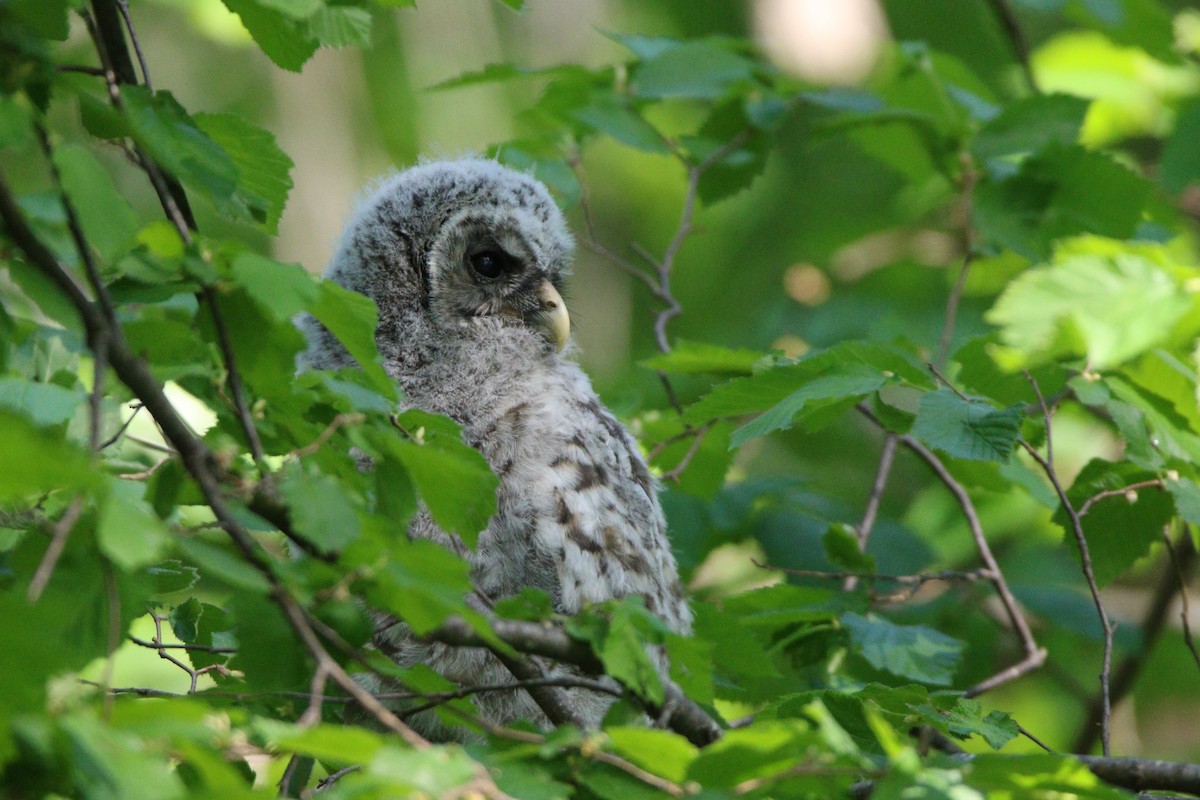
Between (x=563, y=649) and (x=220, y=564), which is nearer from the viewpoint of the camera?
(x=220, y=564)

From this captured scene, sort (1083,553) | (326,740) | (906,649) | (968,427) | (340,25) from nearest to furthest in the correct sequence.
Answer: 1. (326,740)
2. (340,25)
3. (968,427)
4. (1083,553)
5. (906,649)

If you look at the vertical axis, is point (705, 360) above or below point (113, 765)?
below

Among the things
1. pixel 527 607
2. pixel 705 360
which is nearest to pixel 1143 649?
pixel 705 360

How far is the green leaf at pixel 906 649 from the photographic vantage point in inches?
89.4

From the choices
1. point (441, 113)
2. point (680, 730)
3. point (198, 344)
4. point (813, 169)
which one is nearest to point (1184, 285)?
point (680, 730)

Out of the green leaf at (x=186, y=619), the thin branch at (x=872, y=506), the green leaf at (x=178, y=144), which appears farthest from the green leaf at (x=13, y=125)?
the thin branch at (x=872, y=506)

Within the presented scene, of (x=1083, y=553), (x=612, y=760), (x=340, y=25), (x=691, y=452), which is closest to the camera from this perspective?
(x=612, y=760)

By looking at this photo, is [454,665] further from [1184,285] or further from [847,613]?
[1184,285]

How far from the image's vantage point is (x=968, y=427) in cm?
189

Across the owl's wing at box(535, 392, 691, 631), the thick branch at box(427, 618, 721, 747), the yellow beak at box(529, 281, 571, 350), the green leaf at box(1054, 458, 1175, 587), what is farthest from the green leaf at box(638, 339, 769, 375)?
the thick branch at box(427, 618, 721, 747)

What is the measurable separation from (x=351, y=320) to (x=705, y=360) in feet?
3.74

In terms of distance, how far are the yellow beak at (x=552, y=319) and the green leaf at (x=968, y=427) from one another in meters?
1.06

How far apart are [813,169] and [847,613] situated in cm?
545

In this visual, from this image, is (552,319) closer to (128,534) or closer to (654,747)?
(654,747)
